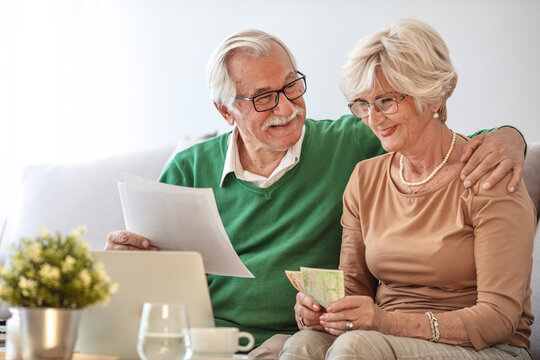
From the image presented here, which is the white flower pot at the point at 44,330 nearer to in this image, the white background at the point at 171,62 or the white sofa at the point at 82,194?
the white sofa at the point at 82,194

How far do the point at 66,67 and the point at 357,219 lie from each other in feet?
7.49

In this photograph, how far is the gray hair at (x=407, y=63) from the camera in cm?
171

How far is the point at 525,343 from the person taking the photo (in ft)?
5.53

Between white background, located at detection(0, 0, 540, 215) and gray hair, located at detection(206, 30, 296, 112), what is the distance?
3.16 ft

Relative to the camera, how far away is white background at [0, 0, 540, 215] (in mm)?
2809

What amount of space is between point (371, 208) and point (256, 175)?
0.46 metres

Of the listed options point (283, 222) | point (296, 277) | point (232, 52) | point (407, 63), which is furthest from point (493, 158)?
point (232, 52)

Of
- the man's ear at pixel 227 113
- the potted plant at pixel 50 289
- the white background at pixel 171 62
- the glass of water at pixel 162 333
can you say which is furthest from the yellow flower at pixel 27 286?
the white background at pixel 171 62

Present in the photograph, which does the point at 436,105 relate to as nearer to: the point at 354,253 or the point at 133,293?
the point at 354,253

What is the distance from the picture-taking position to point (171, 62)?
3445mm

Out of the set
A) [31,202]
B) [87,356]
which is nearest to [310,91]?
[31,202]

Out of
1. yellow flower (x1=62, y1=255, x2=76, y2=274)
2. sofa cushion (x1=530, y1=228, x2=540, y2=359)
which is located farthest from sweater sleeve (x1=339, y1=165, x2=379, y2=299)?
yellow flower (x1=62, y1=255, x2=76, y2=274)

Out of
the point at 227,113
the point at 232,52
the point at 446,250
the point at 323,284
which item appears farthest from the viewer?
the point at 227,113

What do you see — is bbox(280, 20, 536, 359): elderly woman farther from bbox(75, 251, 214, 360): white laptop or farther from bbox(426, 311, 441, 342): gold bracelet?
bbox(75, 251, 214, 360): white laptop
